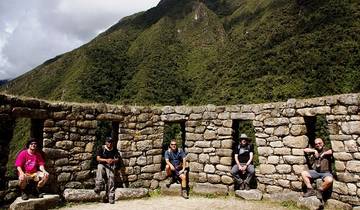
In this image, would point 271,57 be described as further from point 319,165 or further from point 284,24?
Result: point 319,165

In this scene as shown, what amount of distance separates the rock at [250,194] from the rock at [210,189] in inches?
17.4

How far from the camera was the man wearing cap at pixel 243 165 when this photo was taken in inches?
366

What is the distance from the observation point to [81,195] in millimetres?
8523

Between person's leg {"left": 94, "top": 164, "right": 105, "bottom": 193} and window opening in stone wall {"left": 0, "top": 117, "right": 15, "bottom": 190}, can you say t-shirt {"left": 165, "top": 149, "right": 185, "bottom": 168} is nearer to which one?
person's leg {"left": 94, "top": 164, "right": 105, "bottom": 193}

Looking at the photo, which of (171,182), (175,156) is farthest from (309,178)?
(171,182)

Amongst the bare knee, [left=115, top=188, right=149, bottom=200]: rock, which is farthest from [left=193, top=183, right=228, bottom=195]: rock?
the bare knee

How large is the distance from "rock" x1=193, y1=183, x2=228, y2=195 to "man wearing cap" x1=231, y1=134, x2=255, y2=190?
0.44 meters

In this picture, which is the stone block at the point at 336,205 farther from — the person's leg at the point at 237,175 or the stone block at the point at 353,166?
the person's leg at the point at 237,175

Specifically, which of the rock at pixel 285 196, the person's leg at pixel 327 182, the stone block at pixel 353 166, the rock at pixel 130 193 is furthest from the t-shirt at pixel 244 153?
the rock at pixel 130 193

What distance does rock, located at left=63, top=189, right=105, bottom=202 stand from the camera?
842cm

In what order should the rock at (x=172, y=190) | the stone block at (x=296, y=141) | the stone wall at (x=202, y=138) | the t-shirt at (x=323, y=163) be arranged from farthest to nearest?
the rock at (x=172, y=190) < the stone block at (x=296, y=141) < the t-shirt at (x=323, y=163) < the stone wall at (x=202, y=138)

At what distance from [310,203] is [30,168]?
6.24 metres

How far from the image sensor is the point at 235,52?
72812 mm

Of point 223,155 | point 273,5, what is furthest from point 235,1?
point 223,155
